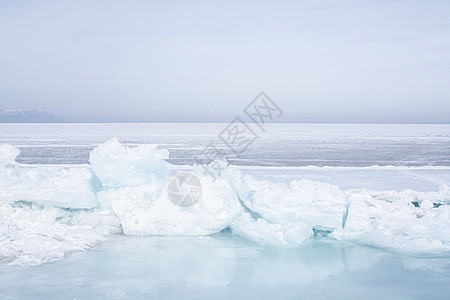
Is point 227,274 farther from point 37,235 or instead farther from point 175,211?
point 37,235

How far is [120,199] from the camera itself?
18.2 feet

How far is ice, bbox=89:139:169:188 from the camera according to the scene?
601 centimetres

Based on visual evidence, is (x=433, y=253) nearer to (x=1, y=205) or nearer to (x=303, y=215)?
(x=303, y=215)

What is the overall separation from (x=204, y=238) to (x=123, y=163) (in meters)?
1.61

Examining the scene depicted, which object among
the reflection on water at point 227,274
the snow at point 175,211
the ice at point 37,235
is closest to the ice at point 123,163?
the snow at point 175,211

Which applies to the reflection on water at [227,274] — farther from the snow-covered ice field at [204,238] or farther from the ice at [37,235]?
the ice at [37,235]

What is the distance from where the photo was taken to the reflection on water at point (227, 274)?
12.0 feet

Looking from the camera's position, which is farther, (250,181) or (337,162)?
(337,162)

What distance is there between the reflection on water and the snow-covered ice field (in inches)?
0.4

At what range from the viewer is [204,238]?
5375 millimetres

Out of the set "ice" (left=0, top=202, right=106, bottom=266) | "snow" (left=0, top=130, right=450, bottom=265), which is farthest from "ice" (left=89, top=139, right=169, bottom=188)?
"ice" (left=0, top=202, right=106, bottom=266)

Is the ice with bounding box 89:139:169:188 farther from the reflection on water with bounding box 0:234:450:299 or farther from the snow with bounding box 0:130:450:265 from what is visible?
the reflection on water with bounding box 0:234:450:299

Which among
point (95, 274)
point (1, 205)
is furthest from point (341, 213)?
Result: point (1, 205)

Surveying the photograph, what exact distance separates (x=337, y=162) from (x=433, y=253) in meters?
8.27
